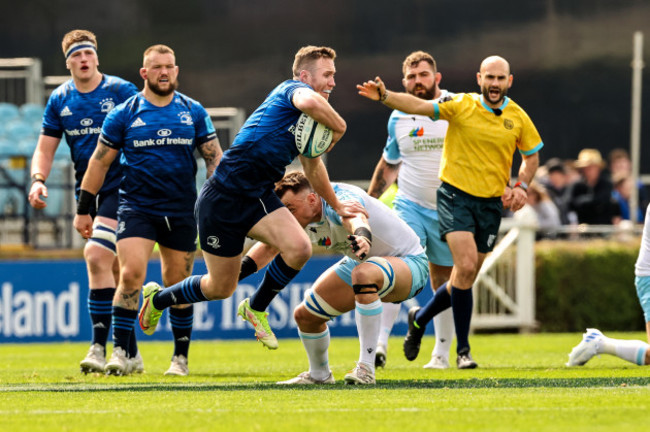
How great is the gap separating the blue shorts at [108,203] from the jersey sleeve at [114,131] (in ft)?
2.08

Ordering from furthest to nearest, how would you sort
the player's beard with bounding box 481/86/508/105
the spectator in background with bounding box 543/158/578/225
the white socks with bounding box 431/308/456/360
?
the spectator in background with bounding box 543/158/578/225 < the white socks with bounding box 431/308/456/360 < the player's beard with bounding box 481/86/508/105

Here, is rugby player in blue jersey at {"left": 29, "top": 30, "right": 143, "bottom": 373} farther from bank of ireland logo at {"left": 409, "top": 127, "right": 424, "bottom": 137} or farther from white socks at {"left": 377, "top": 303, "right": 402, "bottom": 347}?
bank of ireland logo at {"left": 409, "top": 127, "right": 424, "bottom": 137}

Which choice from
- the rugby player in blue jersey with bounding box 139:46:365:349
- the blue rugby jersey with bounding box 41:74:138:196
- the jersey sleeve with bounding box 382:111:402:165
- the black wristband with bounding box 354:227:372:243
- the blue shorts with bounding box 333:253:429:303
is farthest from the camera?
the jersey sleeve with bounding box 382:111:402:165

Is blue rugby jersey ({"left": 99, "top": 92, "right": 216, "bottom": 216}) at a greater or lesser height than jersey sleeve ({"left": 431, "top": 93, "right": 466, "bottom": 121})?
lesser

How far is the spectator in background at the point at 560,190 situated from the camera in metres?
18.3

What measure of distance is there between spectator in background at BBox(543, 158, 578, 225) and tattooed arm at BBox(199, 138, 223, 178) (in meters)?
9.92

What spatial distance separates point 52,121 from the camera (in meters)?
9.71

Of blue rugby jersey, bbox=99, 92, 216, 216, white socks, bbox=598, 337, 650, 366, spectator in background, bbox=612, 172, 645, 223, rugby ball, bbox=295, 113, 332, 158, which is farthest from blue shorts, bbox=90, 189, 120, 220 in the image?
spectator in background, bbox=612, 172, 645, 223

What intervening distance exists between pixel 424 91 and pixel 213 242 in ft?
9.45

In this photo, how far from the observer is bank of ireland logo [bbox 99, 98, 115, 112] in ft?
31.6

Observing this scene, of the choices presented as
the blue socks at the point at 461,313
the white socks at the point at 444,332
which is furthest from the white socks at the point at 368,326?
the white socks at the point at 444,332

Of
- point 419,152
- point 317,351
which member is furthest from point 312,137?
point 419,152

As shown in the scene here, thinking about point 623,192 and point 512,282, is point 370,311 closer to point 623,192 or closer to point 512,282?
point 512,282

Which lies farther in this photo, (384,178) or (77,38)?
(384,178)
